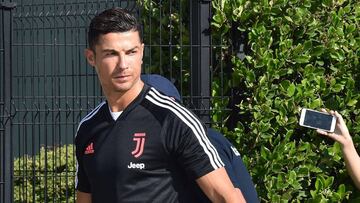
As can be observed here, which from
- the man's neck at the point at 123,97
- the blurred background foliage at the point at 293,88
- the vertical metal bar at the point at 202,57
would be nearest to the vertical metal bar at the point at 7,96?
the vertical metal bar at the point at 202,57

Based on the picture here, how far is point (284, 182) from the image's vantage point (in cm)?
513

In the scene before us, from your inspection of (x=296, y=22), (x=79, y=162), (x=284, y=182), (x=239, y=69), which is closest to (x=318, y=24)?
(x=296, y=22)

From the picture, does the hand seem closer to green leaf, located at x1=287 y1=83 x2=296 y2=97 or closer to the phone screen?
the phone screen

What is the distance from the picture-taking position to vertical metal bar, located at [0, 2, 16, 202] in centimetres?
652

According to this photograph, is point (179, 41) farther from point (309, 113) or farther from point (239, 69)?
point (309, 113)

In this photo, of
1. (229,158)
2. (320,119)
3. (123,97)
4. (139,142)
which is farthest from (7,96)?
(139,142)

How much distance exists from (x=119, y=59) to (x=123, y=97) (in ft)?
0.57

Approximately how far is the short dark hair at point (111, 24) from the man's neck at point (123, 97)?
19cm

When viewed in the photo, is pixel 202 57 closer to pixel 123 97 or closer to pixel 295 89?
pixel 295 89

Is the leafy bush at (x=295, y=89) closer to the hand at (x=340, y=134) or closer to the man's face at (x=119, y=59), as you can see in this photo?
the hand at (x=340, y=134)

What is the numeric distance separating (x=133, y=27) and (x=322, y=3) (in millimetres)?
2411

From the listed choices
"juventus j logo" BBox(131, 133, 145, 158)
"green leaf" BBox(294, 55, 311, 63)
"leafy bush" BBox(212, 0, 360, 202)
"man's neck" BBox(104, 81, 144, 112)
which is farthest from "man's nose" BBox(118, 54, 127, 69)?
"green leaf" BBox(294, 55, 311, 63)

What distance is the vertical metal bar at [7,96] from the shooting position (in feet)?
21.4

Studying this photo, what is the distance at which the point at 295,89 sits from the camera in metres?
5.16
